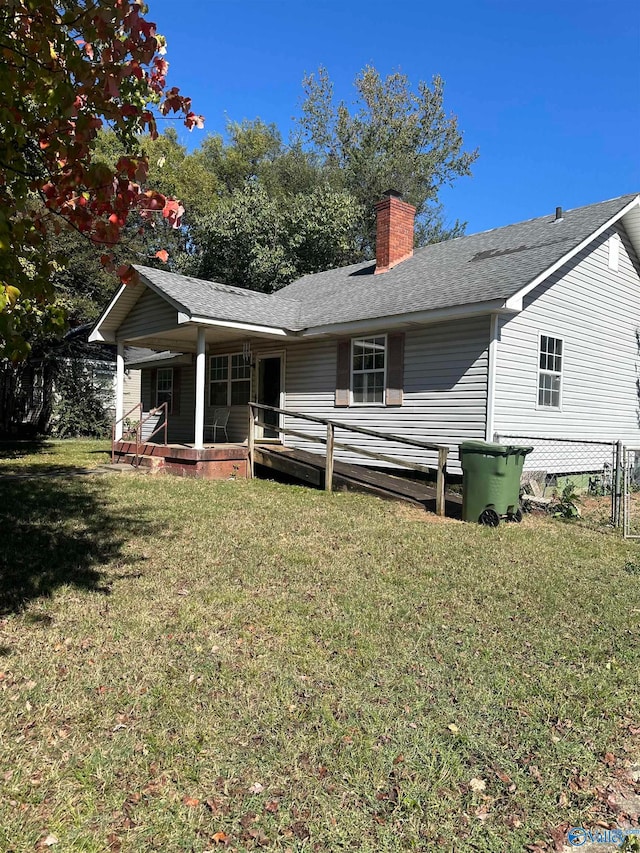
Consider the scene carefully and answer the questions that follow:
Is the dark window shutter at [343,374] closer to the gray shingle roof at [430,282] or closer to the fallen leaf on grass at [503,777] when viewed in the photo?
the gray shingle roof at [430,282]

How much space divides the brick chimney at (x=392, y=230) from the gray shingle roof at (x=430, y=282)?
43 cm

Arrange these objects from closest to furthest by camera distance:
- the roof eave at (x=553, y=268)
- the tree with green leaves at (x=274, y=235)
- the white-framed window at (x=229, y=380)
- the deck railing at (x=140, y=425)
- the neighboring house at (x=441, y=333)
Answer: the roof eave at (x=553, y=268) < the neighboring house at (x=441, y=333) < the deck railing at (x=140, y=425) < the white-framed window at (x=229, y=380) < the tree with green leaves at (x=274, y=235)

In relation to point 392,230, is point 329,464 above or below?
below

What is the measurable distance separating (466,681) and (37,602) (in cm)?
343

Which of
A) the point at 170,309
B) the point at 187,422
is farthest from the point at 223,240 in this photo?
the point at 170,309

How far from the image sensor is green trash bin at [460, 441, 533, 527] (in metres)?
8.48

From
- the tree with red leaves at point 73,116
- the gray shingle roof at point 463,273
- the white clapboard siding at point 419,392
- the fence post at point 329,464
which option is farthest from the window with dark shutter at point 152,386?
the tree with red leaves at point 73,116

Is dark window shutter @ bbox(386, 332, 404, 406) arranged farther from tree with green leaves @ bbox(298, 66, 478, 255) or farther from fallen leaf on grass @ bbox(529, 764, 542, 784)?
tree with green leaves @ bbox(298, 66, 478, 255)

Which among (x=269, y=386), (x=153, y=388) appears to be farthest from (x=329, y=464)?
(x=153, y=388)

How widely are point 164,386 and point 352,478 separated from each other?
10.5m

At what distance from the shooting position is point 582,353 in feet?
42.9

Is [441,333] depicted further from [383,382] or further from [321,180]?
[321,180]

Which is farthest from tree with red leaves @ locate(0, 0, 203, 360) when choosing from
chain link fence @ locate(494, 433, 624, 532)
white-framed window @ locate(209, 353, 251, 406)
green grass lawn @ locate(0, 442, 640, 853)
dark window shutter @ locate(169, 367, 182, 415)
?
dark window shutter @ locate(169, 367, 182, 415)

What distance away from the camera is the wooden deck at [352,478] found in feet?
32.7
